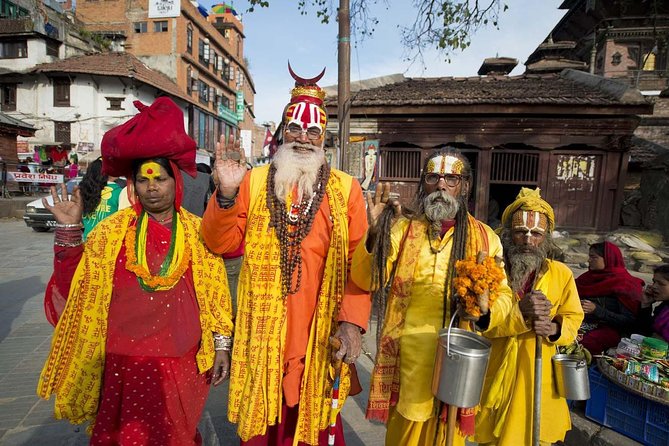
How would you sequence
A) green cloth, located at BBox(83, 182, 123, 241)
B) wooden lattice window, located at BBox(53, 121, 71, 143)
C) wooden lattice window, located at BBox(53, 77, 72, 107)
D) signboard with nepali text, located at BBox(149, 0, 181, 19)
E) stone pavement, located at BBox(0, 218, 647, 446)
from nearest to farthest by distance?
1. stone pavement, located at BBox(0, 218, 647, 446)
2. green cloth, located at BBox(83, 182, 123, 241)
3. wooden lattice window, located at BBox(53, 77, 72, 107)
4. wooden lattice window, located at BBox(53, 121, 71, 143)
5. signboard with nepali text, located at BBox(149, 0, 181, 19)

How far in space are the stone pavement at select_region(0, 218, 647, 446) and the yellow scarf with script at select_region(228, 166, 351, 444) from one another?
0.94m

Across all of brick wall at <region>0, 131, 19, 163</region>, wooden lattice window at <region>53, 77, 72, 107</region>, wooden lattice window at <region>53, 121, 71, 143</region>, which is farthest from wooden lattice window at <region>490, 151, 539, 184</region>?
wooden lattice window at <region>53, 77, 72, 107</region>

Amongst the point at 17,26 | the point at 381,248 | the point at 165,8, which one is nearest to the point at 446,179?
the point at 381,248

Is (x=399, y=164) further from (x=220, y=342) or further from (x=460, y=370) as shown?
(x=460, y=370)

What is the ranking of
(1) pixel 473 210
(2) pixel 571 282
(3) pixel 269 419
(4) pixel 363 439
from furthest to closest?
(1) pixel 473 210 → (4) pixel 363 439 → (2) pixel 571 282 → (3) pixel 269 419

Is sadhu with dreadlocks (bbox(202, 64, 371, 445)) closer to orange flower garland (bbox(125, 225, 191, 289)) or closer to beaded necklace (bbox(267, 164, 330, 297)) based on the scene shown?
beaded necklace (bbox(267, 164, 330, 297))

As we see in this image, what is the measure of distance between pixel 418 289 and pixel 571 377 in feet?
3.72

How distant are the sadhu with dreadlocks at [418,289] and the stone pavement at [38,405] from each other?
1.09m

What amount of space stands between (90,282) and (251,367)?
94 centimetres

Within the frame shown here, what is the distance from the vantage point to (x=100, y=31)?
34.2m

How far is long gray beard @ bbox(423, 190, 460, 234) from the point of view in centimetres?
215

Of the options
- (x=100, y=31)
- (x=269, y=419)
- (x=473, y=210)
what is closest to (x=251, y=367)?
(x=269, y=419)

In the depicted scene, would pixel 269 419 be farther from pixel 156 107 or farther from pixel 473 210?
pixel 473 210

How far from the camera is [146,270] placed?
201 centimetres
